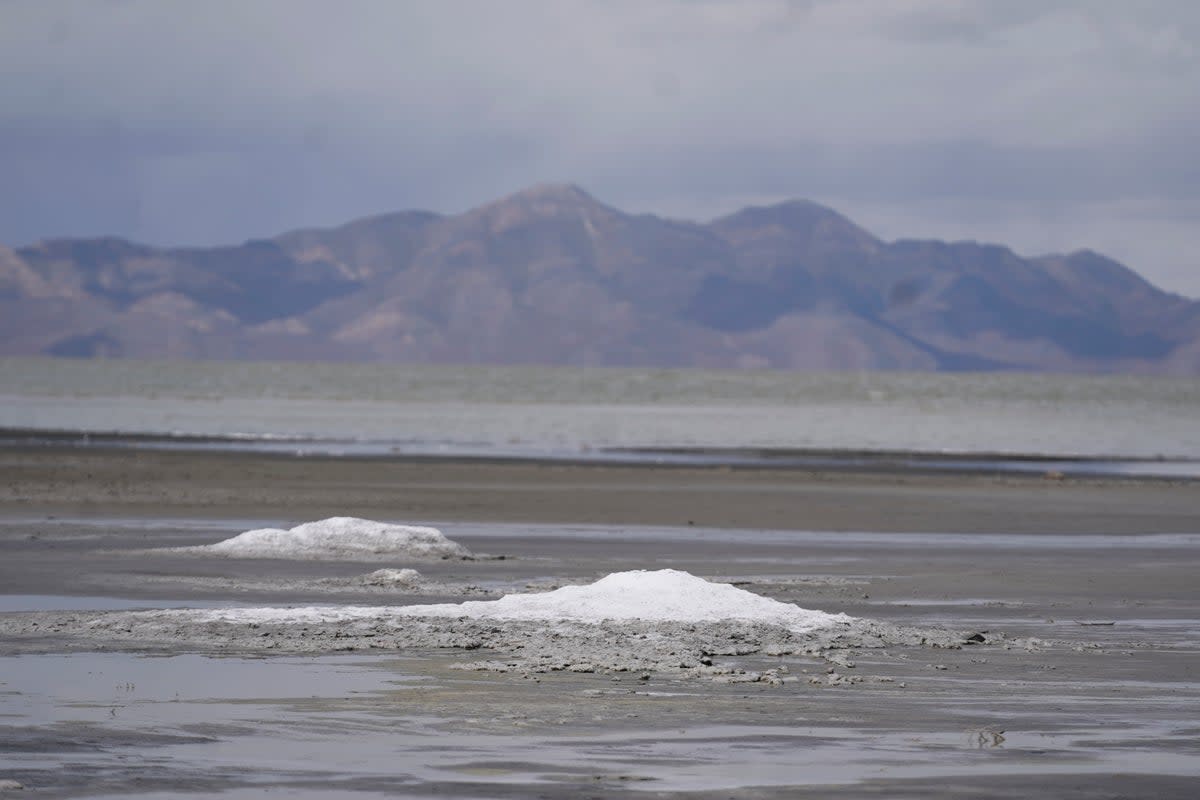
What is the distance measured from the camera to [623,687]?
12992 millimetres

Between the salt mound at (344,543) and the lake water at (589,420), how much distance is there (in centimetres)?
3039

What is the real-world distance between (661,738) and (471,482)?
30.4 m

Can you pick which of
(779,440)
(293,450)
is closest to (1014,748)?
(293,450)

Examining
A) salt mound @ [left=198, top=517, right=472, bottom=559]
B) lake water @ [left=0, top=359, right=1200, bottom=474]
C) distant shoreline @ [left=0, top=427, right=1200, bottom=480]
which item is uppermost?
lake water @ [left=0, top=359, right=1200, bottom=474]

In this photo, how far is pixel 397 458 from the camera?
50312mm

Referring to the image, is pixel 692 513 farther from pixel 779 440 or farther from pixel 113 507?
pixel 779 440

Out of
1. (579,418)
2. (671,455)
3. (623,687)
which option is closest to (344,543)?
(623,687)

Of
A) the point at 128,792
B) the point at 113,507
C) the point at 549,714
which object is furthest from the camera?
the point at 113,507

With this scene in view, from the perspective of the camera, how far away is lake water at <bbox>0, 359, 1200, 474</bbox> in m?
62.6

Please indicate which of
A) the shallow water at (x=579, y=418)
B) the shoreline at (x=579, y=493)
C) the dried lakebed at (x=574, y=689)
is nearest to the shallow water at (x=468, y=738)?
the dried lakebed at (x=574, y=689)

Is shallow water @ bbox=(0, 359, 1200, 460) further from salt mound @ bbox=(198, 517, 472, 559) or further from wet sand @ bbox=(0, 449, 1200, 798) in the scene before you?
wet sand @ bbox=(0, 449, 1200, 798)

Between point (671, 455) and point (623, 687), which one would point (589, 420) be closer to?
point (671, 455)

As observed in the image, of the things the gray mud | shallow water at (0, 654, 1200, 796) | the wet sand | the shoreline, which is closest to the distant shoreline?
the shoreline

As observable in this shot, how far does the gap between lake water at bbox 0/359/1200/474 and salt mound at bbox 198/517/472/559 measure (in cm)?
3039
